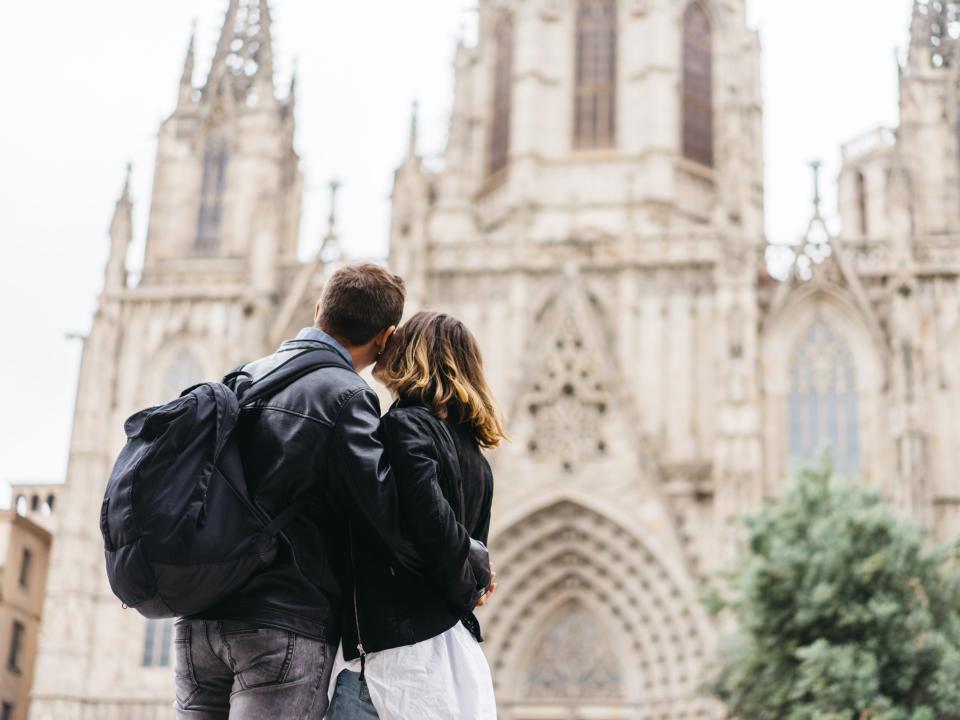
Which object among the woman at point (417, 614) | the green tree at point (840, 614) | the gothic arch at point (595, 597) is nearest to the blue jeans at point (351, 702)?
the woman at point (417, 614)

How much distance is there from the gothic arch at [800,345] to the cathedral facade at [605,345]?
45 millimetres

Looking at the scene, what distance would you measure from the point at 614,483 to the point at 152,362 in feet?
34.2

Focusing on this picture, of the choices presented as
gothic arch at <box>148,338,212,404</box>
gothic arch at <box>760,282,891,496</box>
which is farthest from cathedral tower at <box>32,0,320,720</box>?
gothic arch at <box>760,282,891,496</box>

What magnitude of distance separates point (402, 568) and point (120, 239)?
96.0ft

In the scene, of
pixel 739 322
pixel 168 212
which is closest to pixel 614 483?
pixel 739 322

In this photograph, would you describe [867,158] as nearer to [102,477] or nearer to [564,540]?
[564,540]

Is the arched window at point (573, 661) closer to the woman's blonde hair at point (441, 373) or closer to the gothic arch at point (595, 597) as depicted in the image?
the gothic arch at point (595, 597)

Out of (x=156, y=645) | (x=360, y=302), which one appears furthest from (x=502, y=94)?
(x=360, y=302)

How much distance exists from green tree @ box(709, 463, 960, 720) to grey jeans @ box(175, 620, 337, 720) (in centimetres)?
1708

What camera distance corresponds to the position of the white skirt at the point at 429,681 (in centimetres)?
423

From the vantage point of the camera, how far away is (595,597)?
29.0 meters

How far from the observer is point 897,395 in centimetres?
2791

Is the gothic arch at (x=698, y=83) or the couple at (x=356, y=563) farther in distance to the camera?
the gothic arch at (x=698, y=83)

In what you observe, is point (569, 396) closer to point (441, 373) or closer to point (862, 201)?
point (862, 201)
